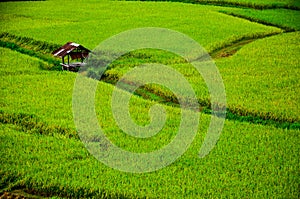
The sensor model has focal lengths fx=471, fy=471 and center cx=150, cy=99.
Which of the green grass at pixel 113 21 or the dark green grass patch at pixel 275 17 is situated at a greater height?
the green grass at pixel 113 21

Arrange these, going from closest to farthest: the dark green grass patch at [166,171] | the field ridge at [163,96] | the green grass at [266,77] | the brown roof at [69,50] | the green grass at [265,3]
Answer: the dark green grass patch at [166,171] → the field ridge at [163,96] → the green grass at [266,77] → the brown roof at [69,50] → the green grass at [265,3]

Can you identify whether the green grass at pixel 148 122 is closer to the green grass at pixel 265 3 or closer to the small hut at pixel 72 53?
the small hut at pixel 72 53

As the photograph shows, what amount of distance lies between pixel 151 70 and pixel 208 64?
1508mm

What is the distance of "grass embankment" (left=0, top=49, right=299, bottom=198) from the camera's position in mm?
5820

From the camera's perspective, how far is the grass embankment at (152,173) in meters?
5.82

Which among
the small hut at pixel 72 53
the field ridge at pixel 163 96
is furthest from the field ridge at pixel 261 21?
the small hut at pixel 72 53

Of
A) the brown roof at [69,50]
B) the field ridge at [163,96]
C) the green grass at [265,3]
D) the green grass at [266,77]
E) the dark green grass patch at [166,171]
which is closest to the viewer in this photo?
the dark green grass patch at [166,171]

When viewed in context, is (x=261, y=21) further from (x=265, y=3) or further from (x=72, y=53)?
(x=72, y=53)

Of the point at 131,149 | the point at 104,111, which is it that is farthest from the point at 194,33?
the point at 131,149

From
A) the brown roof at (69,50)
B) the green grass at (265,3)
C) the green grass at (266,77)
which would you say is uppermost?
the brown roof at (69,50)

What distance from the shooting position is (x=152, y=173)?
6246 millimetres

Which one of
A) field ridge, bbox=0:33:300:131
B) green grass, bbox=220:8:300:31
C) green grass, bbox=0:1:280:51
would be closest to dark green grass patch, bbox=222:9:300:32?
green grass, bbox=220:8:300:31

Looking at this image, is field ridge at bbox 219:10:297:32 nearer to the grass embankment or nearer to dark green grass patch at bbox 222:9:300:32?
dark green grass patch at bbox 222:9:300:32

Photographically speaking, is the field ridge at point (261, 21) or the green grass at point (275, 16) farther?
the green grass at point (275, 16)
